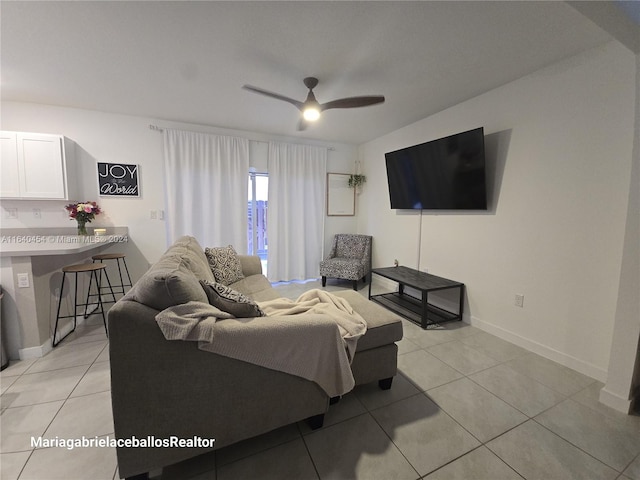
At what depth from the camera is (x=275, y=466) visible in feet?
4.18

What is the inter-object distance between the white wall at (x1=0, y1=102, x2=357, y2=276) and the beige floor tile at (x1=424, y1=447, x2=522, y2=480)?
3905mm

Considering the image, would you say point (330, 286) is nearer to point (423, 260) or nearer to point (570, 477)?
point (423, 260)

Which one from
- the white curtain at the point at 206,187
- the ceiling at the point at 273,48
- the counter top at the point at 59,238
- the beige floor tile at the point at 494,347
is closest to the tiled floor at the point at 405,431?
the beige floor tile at the point at 494,347

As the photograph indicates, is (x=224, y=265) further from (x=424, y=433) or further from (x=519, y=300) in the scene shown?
(x=519, y=300)

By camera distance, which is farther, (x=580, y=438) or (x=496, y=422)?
(x=496, y=422)

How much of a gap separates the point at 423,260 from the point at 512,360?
5.02ft

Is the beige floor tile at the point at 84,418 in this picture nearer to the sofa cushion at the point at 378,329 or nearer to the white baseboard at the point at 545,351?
the sofa cushion at the point at 378,329

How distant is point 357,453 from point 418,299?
256 centimetres

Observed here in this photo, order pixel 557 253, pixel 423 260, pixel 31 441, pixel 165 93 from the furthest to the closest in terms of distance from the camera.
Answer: pixel 423 260 → pixel 165 93 → pixel 557 253 → pixel 31 441

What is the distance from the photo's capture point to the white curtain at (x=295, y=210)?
4.30 metres

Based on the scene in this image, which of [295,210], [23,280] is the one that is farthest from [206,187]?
[23,280]

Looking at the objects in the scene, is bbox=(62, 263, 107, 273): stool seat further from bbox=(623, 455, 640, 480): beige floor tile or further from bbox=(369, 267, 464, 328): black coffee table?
bbox=(623, 455, 640, 480): beige floor tile

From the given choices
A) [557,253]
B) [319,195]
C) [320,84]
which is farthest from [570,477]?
[319,195]

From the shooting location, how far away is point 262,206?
4402 millimetres
